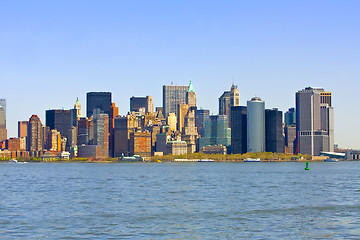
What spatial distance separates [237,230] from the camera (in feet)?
157

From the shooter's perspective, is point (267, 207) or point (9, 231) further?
point (267, 207)

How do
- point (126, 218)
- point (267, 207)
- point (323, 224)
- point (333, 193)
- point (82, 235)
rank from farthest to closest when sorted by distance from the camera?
point (333, 193) < point (267, 207) < point (126, 218) < point (323, 224) < point (82, 235)

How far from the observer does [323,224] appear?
5081 cm

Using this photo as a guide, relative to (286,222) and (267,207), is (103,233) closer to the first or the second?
(286,222)

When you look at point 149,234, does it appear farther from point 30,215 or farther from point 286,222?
point 30,215

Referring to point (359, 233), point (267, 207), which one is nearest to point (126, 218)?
point (267, 207)

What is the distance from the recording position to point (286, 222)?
51.8m

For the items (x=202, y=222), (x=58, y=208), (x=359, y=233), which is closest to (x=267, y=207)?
(x=202, y=222)

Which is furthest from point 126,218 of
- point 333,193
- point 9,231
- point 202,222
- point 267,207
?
point 333,193

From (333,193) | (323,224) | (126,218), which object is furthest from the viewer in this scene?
(333,193)

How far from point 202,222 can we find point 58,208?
59.8 feet

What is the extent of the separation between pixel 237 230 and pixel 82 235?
39.3ft

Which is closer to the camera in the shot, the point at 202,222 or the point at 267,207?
the point at 202,222

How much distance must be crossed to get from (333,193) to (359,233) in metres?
35.9
